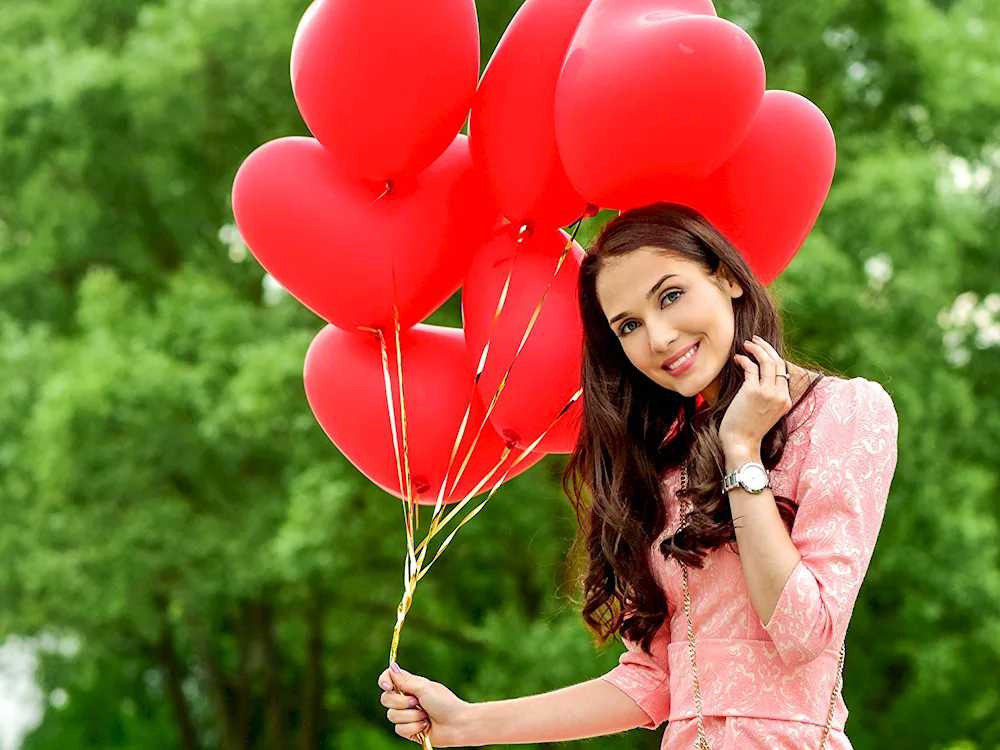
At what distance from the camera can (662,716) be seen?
1.84 m

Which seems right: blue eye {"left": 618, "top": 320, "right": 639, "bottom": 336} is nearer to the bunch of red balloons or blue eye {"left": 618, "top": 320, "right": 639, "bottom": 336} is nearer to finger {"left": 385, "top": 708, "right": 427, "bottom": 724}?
the bunch of red balloons

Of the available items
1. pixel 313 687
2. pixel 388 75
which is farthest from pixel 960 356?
pixel 388 75

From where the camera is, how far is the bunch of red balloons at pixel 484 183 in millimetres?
1782

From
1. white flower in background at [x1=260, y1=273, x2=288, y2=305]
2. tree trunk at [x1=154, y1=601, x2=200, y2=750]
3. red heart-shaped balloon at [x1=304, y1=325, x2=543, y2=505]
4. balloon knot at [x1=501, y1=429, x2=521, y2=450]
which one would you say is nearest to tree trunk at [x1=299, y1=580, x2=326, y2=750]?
tree trunk at [x1=154, y1=601, x2=200, y2=750]

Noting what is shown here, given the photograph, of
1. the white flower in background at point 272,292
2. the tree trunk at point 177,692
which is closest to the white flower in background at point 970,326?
the white flower in background at point 272,292

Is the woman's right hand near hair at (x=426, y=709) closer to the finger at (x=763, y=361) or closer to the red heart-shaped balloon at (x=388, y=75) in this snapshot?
the finger at (x=763, y=361)

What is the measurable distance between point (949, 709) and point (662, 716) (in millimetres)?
8285

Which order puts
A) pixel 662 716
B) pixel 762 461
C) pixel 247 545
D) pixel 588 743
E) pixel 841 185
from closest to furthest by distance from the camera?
pixel 762 461, pixel 662 716, pixel 841 185, pixel 247 545, pixel 588 743

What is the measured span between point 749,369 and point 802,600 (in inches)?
12.0

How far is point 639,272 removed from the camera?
1.72 m

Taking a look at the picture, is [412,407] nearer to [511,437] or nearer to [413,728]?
[511,437]

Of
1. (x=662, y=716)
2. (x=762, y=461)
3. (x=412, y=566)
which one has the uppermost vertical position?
(x=762, y=461)

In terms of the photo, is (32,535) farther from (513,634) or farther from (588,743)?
(588,743)

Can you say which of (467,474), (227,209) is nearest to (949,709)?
(227,209)
